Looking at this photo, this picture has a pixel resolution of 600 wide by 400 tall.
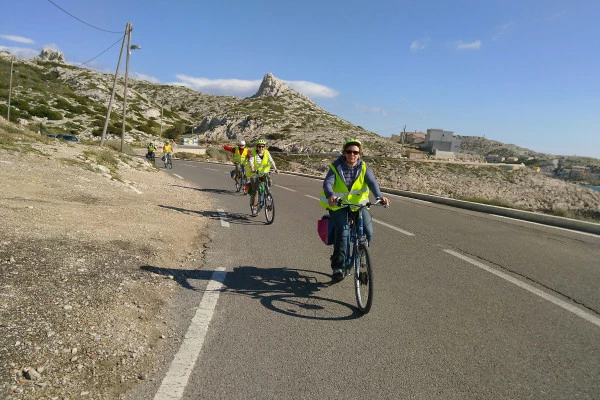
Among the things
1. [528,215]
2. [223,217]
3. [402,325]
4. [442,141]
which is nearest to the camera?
[402,325]

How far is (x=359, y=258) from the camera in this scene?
4.88 m

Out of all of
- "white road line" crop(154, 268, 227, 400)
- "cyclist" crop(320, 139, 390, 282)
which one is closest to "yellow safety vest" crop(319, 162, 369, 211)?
"cyclist" crop(320, 139, 390, 282)

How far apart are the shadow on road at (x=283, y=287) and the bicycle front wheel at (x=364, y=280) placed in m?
0.11

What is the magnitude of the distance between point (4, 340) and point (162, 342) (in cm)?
117

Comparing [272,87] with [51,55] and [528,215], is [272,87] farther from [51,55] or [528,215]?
[528,215]

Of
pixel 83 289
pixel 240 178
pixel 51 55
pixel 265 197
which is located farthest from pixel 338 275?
pixel 51 55

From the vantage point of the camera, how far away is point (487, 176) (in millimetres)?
57438

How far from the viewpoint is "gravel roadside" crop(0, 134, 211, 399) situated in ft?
9.82

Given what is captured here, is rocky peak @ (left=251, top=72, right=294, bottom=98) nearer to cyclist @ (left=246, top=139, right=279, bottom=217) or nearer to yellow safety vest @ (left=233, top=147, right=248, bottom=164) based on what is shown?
yellow safety vest @ (left=233, top=147, right=248, bottom=164)

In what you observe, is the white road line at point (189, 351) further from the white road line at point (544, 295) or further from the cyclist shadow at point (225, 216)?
Answer: the cyclist shadow at point (225, 216)

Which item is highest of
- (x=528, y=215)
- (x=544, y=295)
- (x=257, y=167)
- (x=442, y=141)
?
(x=442, y=141)

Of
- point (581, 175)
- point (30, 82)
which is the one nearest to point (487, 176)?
point (581, 175)

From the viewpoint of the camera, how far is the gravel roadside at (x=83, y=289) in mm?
2994

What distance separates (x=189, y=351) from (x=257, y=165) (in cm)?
753
